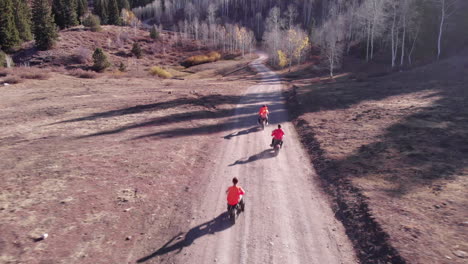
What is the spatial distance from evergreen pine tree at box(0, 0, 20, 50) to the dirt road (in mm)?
68514

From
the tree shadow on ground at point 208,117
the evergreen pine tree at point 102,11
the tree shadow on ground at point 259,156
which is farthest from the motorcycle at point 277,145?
the evergreen pine tree at point 102,11

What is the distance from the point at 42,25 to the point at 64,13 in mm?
30347

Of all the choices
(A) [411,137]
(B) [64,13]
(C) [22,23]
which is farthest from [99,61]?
(A) [411,137]

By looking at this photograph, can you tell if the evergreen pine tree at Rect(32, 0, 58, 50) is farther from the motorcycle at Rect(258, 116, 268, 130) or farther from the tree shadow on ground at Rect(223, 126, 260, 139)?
the motorcycle at Rect(258, 116, 268, 130)

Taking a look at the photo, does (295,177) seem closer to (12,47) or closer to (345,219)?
(345,219)

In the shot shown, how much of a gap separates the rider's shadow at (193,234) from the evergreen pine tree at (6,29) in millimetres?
72569

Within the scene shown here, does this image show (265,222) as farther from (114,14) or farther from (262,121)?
(114,14)

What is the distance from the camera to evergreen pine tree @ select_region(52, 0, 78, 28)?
285 feet

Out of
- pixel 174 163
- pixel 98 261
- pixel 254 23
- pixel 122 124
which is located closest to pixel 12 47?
pixel 122 124

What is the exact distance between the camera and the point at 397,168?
12414 mm

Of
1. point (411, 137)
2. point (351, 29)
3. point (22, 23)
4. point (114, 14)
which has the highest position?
point (114, 14)

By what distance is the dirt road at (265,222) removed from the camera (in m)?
7.77

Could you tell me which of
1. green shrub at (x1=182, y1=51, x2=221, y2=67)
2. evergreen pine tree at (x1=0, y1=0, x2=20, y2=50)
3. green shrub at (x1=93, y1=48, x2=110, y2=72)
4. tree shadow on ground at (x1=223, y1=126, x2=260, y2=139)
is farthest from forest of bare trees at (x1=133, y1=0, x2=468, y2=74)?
evergreen pine tree at (x1=0, y1=0, x2=20, y2=50)

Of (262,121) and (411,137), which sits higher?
(262,121)
